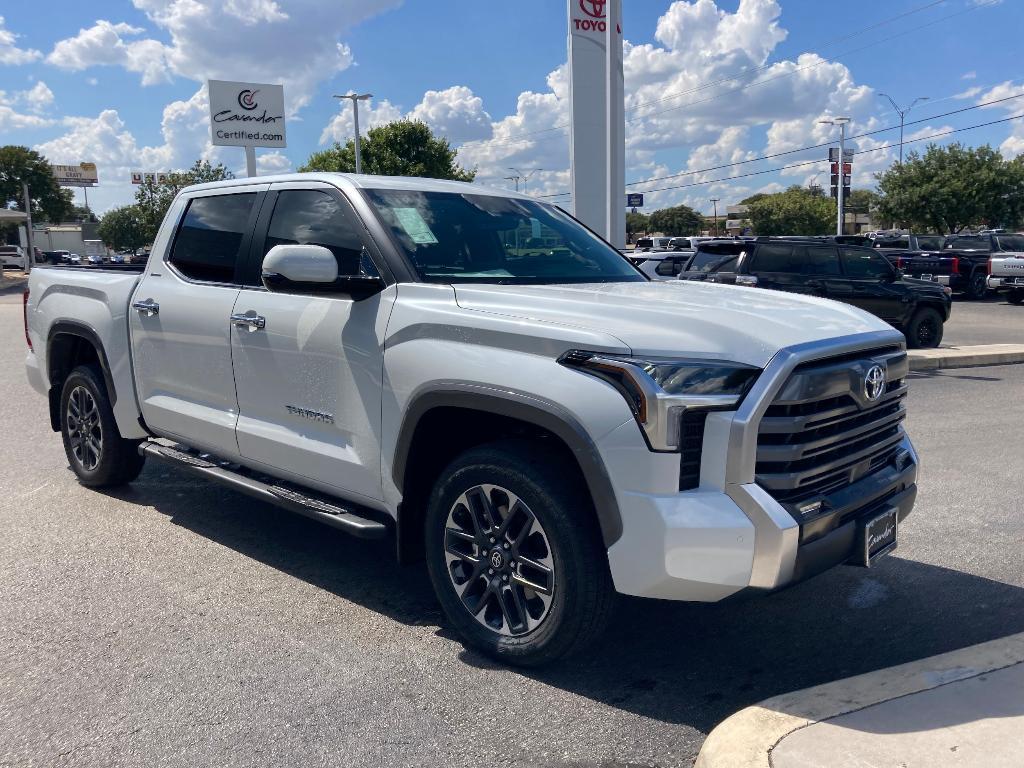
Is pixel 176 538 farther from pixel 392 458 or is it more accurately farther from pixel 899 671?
pixel 899 671

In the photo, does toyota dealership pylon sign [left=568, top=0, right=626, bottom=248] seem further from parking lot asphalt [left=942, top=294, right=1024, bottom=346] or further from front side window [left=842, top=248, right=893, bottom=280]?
parking lot asphalt [left=942, top=294, right=1024, bottom=346]

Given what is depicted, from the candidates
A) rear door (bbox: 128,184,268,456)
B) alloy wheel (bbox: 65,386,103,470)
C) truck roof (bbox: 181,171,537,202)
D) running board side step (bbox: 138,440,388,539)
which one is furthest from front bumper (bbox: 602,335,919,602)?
alloy wheel (bbox: 65,386,103,470)

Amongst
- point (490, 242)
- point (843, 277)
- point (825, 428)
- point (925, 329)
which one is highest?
point (490, 242)

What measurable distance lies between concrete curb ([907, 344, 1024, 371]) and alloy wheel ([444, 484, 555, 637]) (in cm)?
972

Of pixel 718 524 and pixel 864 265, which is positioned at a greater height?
pixel 864 265

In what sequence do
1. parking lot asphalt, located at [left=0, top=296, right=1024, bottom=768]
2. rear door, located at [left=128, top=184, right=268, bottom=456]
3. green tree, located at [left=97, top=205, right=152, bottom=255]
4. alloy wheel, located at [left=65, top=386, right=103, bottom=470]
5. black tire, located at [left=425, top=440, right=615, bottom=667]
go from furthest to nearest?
green tree, located at [left=97, top=205, right=152, bottom=255] < alloy wheel, located at [left=65, top=386, right=103, bottom=470] < rear door, located at [left=128, top=184, right=268, bottom=456] < black tire, located at [left=425, top=440, right=615, bottom=667] < parking lot asphalt, located at [left=0, top=296, right=1024, bottom=768]

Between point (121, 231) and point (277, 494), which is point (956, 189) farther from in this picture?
point (121, 231)

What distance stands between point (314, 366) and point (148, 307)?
162 centimetres

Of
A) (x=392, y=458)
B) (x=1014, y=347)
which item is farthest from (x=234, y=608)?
(x=1014, y=347)

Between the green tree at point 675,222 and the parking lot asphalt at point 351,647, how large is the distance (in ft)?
371

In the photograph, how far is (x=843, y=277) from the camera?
44.9 feet

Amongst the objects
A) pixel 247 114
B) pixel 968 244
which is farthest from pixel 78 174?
pixel 968 244

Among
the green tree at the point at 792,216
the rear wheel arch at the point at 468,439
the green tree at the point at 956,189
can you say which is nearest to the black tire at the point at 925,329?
the rear wheel arch at the point at 468,439

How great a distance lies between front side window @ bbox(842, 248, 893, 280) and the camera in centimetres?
1375
